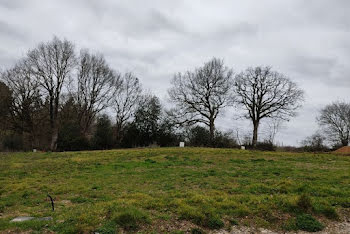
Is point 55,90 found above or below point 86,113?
above

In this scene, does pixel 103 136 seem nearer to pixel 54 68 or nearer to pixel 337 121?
pixel 54 68

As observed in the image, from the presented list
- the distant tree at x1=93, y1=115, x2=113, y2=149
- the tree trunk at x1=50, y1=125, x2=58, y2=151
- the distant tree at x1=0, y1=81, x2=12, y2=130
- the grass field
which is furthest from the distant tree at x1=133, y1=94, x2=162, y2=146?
the grass field

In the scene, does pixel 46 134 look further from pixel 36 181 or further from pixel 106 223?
pixel 106 223

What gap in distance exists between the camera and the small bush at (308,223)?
5242mm

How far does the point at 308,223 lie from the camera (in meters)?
5.37

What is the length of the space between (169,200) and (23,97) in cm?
3020

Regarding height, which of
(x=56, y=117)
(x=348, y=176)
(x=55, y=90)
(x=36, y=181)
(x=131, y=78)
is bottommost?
(x=36, y=181)

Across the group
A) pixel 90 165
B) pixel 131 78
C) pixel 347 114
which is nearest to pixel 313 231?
pixel 90 165

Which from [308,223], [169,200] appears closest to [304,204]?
[308,223]

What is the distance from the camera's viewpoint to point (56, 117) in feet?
99.0

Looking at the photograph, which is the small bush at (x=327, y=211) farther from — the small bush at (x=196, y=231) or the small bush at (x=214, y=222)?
the small bush at (x=196, y=231)

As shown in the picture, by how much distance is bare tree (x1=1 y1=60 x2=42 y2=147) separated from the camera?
2962cm

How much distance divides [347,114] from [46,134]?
1885 inches

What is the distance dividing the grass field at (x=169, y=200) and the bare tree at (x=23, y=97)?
21129mm
